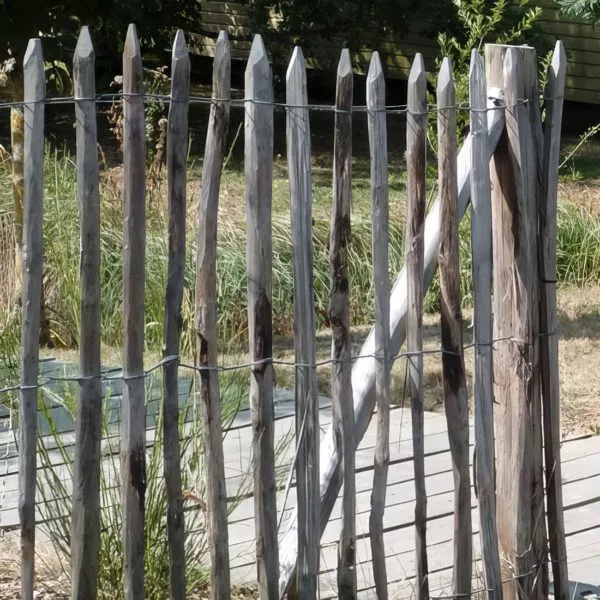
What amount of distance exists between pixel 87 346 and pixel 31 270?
0.21 metres

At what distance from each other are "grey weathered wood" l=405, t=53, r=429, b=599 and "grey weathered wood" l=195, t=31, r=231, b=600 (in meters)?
0.46

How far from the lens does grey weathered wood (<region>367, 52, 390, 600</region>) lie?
2.85 m

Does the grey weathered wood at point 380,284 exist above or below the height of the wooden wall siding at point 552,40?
below

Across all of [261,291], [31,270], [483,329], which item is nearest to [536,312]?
[483,329]

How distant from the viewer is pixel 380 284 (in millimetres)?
2932

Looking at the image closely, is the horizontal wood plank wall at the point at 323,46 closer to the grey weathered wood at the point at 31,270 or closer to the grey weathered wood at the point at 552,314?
the grey weathered wood at the point at 552,314

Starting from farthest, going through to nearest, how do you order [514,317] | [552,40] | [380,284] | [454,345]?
[552,40] < [514,317] < [454,345] < [380,284]

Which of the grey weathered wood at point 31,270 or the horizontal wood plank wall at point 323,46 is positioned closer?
the grey weathered wood at point 31,270

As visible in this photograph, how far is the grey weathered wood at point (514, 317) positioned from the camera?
314cm

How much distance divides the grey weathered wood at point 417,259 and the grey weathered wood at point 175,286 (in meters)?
0.56

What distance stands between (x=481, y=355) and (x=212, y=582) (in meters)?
0.89

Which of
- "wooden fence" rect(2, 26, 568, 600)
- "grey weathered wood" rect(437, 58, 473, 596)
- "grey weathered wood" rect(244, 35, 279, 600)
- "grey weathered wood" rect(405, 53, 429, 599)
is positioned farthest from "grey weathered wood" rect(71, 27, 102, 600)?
"grey weathered wood" rect(437, 58, 473, 596)

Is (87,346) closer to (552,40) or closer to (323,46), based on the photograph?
(552,40)

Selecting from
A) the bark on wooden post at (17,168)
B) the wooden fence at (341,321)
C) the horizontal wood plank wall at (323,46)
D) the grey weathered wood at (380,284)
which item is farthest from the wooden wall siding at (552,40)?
the grey weathered wood at (380,284)
